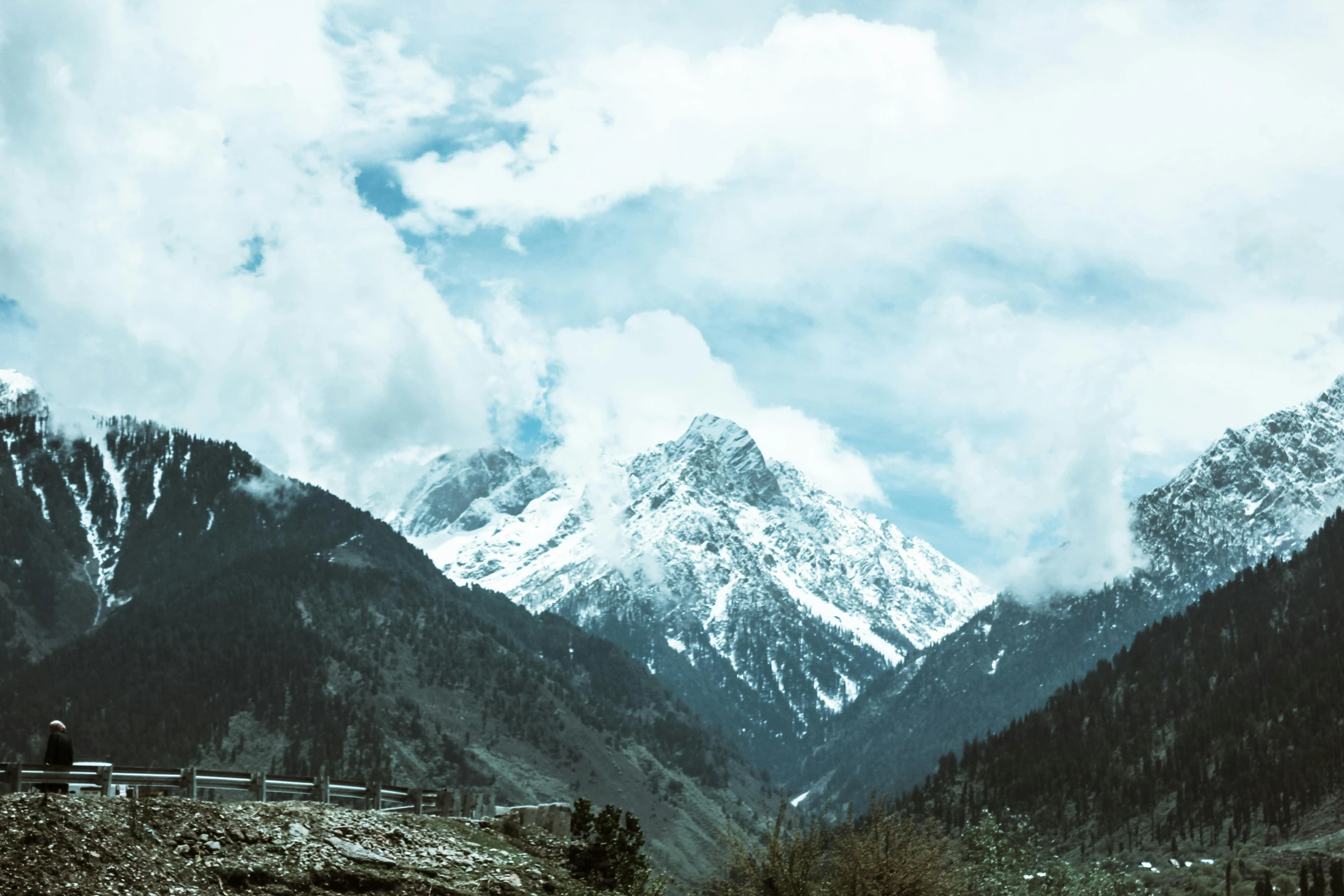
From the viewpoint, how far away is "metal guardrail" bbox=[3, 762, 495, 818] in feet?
111

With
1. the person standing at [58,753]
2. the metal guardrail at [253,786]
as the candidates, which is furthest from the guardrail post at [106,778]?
the person standing at [58,753]

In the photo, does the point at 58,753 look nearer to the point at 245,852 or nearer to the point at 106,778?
the point at 106,778

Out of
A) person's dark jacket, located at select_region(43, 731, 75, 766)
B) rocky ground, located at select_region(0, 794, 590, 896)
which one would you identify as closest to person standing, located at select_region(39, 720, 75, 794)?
person's dark jacket, located at select_region(43, 731, 75, 766)

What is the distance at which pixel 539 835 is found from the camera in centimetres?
5272

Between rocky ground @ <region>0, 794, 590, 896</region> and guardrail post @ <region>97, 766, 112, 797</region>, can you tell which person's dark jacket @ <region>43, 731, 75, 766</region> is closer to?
guardrail post @ <region>97, 766, 112, 797</region>

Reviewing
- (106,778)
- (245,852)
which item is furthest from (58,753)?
(245,852)

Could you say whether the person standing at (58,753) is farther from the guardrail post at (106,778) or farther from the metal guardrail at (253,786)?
the guardrail post at (106,778)

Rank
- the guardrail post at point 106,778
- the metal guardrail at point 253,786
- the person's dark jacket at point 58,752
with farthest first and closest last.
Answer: the person's dark jacket at point 58,752
the guardrail post at point 106,778
the metal guardrail at point 253,786

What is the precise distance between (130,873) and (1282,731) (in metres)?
189

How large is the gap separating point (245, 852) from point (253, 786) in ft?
16.5

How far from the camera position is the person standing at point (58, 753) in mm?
35250

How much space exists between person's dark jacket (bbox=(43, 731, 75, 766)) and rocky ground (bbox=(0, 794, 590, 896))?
2.80 m

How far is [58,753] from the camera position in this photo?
117ft

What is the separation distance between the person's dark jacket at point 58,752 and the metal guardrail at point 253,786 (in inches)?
15.2
